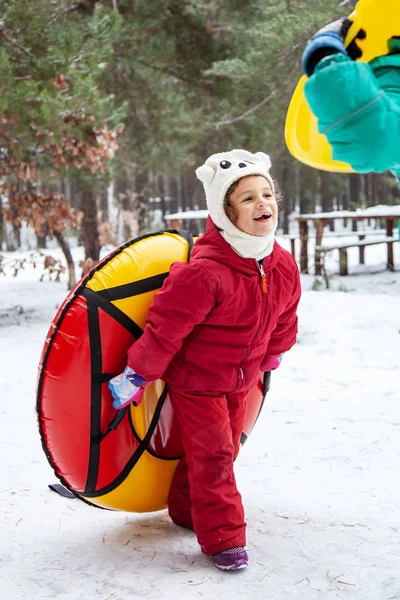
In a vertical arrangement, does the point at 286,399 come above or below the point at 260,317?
below

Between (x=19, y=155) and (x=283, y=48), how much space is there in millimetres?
3529

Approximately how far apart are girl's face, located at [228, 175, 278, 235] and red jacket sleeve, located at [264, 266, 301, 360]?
1.14 ft

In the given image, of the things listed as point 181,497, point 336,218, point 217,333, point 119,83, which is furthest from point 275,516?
point 119,83

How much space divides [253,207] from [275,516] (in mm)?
1291

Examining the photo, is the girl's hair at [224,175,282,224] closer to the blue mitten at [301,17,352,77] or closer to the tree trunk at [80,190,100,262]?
the blue mitten at [301,17,352,77]

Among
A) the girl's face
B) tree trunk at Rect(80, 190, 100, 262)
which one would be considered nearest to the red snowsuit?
the girl's face

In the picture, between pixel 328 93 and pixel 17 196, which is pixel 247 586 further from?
pixel 17 196

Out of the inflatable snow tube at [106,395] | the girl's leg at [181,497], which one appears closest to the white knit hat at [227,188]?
the inflatable snow tube at [106,395]

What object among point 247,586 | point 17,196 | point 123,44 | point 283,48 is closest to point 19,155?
point 17,196

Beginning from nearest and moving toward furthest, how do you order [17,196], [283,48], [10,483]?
[10,483], [17,196], [283,48]

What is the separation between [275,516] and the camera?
2893 millimetres

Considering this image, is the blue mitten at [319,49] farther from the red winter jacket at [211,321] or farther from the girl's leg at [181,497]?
the girl's leg at [181,497]

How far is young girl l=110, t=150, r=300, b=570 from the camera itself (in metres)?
2.41

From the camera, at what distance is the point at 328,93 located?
165 centimetres
